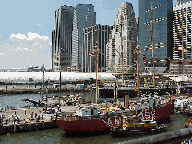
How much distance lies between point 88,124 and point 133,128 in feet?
21.6

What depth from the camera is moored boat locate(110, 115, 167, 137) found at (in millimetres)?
33000

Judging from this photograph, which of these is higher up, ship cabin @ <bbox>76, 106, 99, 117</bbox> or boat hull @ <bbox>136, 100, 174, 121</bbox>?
ship cabin @ <bbox>76, 106, 99, 117</bbox>

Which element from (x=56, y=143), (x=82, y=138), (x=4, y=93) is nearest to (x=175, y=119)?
(x=82, y=138)

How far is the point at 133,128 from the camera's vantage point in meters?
33.8

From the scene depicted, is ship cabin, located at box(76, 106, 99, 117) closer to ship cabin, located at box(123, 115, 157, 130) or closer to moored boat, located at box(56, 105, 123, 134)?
moored boat, located at box(56, 105, 123, 134)

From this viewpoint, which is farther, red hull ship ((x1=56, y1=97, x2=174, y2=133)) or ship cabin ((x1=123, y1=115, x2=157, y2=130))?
ship cabin ((x1=123, y1=115, x2=157, y2=130))

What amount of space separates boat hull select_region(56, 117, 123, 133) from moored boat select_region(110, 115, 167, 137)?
5.49ft

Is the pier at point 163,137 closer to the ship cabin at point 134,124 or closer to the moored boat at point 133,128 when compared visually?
the moored boat at point 133,128

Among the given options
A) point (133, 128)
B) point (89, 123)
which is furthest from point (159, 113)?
point (89, 123)

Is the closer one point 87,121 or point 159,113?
point 87,121

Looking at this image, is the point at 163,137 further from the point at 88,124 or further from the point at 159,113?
the point at 159,113

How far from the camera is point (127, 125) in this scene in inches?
1334

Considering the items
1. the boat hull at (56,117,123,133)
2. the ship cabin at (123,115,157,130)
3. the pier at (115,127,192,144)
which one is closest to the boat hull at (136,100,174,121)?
the ship cabin at (123,115,157,130)

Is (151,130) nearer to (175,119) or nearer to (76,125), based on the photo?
(76,125)
